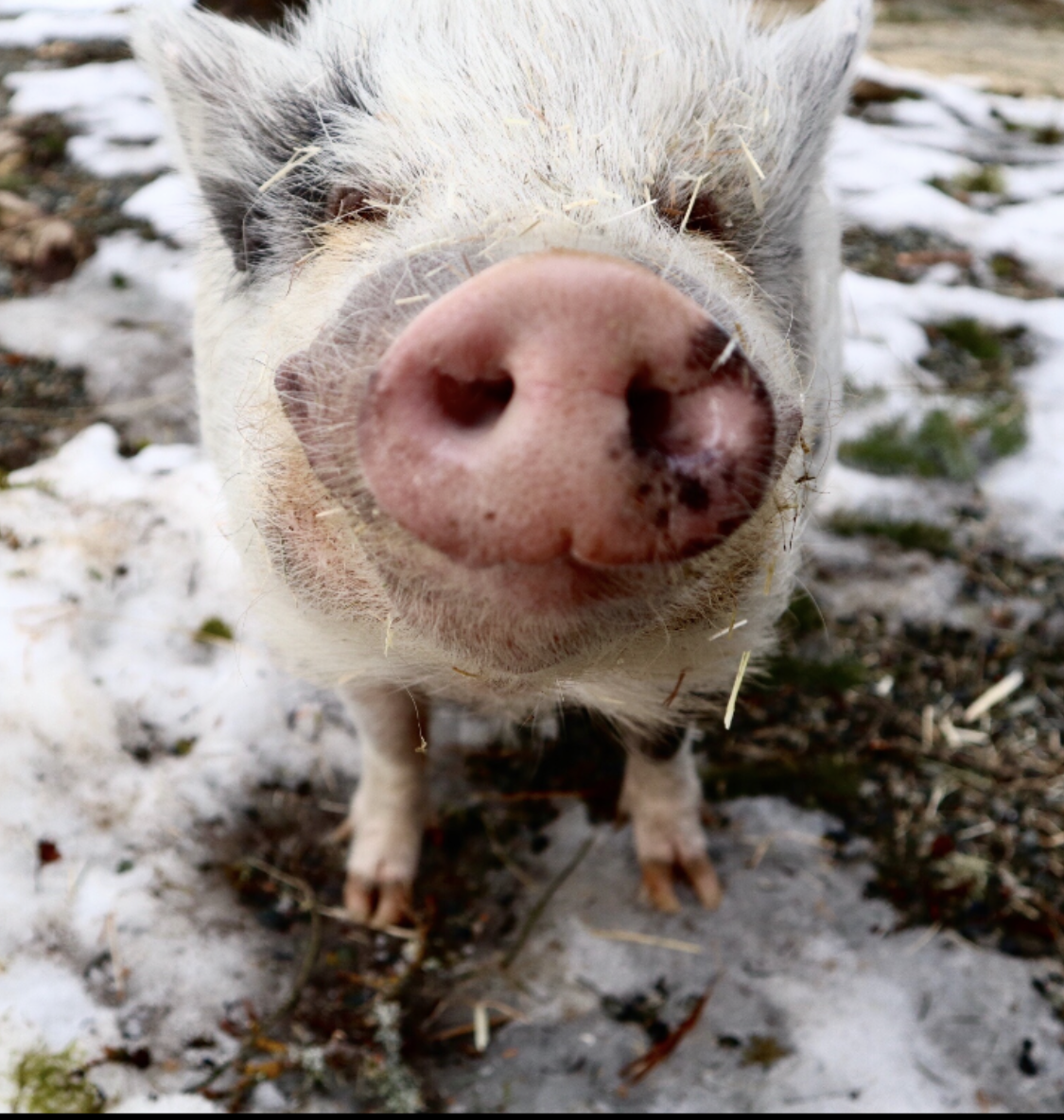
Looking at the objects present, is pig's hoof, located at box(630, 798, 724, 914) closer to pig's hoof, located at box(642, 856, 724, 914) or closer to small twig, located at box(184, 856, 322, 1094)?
pig's hoof, located at box(642, 856, 724, 914)

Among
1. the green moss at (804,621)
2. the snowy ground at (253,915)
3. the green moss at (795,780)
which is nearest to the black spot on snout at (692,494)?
the snowy ground at (253,915)

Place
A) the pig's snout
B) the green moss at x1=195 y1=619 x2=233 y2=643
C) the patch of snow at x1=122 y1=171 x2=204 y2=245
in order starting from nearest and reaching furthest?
the pig's snout < the green moss at x1=195 y1=619 x2=233 y2=643 < the patch of snow at x1=122 y1=171 x2=204 y2=245

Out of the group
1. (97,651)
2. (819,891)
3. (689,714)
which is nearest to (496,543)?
(689,714)

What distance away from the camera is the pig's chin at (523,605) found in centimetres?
102

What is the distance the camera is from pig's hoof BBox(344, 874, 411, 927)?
2.34 metres

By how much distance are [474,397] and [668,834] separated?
5.93 feet

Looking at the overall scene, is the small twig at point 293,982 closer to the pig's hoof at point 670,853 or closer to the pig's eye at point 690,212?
the pig's hoof at point 670,853

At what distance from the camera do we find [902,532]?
3215mm

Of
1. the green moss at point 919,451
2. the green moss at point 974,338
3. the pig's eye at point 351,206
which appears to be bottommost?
the green moss at point 919,451

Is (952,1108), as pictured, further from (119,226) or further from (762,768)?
(119,226)

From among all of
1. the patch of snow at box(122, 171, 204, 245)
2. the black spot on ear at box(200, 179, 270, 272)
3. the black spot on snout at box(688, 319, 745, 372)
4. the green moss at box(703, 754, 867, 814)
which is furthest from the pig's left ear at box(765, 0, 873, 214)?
the patch of snow at box(122, 171, 204, 245)

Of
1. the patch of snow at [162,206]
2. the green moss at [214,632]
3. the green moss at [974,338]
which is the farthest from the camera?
the patch of snow at [162,206]

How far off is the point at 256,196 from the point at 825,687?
7.32 ft

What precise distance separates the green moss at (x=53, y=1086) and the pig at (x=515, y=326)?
1.07 metres
